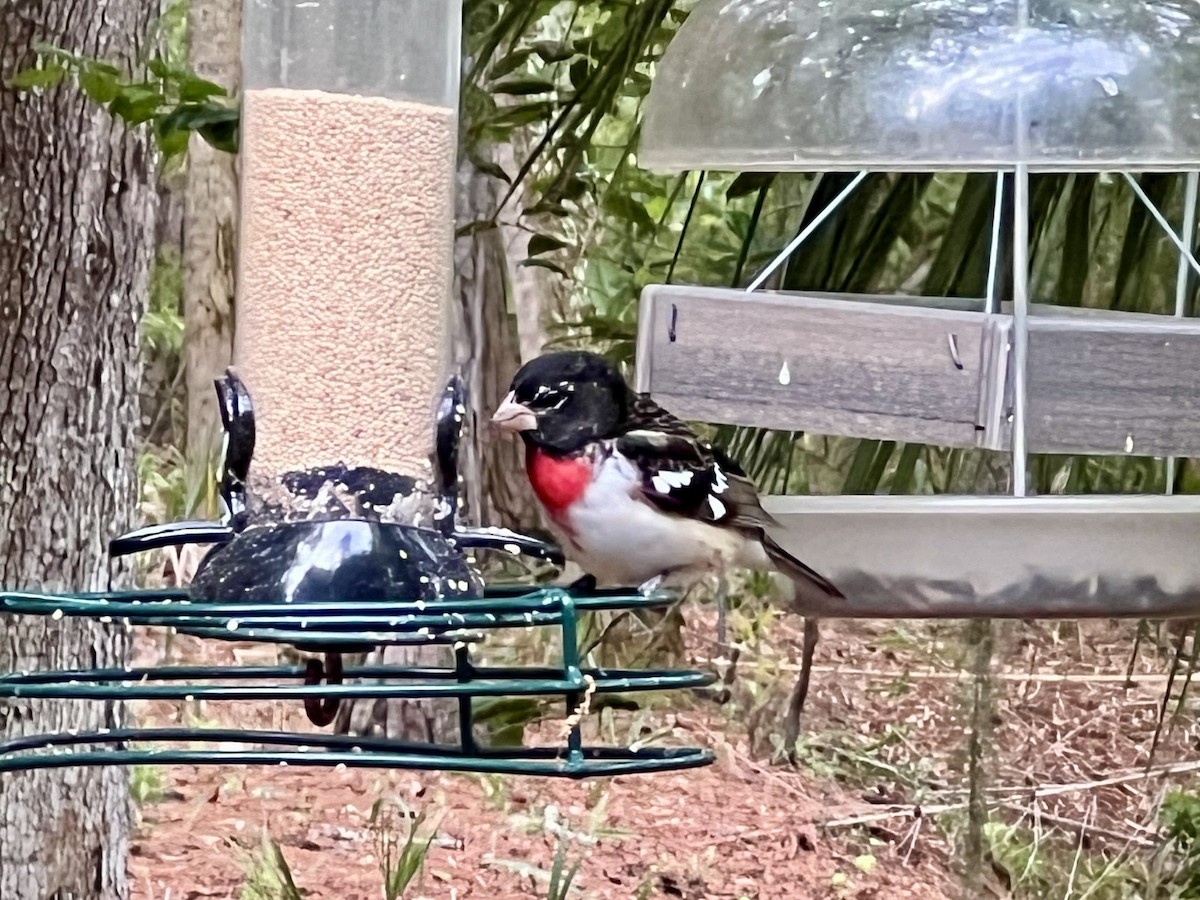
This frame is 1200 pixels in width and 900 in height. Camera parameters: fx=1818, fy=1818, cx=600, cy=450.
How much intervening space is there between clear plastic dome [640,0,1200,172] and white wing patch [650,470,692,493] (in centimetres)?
49

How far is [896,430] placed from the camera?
246 centimetres

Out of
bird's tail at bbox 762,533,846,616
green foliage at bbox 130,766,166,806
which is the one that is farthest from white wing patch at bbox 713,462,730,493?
green foliage at bbox 130,766,166,806

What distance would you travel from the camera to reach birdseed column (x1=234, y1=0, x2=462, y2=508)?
7.38 ft

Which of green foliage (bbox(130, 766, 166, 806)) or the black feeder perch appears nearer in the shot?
the black feeder perch

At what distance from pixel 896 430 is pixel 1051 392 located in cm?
21

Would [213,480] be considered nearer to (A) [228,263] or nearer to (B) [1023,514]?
(A) [228,263]

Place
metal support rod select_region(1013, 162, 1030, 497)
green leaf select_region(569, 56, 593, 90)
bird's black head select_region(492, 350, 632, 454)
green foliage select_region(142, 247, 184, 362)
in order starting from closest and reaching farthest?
1. metal support rod select_region(1013, 162, 1030, 497)
2. bird's black head select_region(492, 350, 632, 454)
3. green leaf select_region(569, 56, 593, 90)
4. green foliage select_region(142, 247, 184, 362)

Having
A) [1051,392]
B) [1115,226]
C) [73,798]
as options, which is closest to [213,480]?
[73,798]

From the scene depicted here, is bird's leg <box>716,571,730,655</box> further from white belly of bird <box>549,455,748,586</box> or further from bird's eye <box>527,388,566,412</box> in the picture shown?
bird's eye <box>527,388,566,412</box>

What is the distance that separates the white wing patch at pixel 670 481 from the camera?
292cm

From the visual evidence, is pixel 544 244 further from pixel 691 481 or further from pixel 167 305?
pixel 167 305

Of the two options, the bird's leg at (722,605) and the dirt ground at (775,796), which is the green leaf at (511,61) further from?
the dirt ground at (775,796)

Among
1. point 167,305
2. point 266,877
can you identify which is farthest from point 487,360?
point 167,305

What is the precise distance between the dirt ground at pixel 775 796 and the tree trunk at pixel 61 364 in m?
0.71
